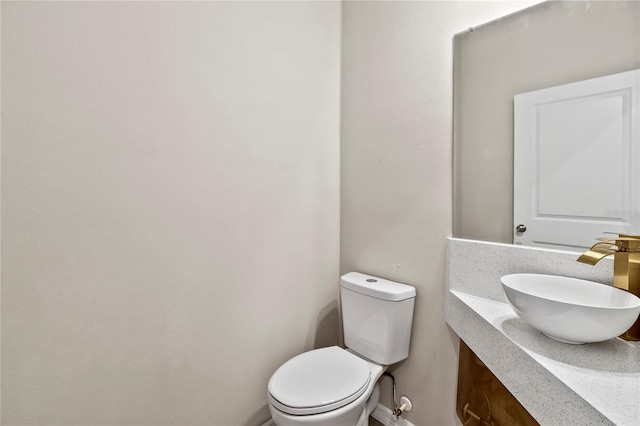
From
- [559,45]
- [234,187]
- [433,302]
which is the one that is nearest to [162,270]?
[234,187]

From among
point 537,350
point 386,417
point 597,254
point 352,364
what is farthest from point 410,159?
point 386,417

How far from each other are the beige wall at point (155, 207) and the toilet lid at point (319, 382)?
8.3 inches

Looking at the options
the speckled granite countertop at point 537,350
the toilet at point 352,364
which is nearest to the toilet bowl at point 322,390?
the toilet at point 352,364

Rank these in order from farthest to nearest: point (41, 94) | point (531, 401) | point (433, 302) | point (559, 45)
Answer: point (433, 302) → point (559, 45) → point (41, 94) → point (531, 401)

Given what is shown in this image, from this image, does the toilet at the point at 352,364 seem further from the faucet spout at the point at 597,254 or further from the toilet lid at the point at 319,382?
the faucet spout at the point at 597,254

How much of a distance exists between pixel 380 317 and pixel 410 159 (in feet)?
2.53

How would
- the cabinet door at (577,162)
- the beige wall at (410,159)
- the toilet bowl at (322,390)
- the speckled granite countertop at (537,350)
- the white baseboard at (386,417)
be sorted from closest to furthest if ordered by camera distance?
the speckled granite countertop at (537,350) < the cabinet door at (577,162) < the toilet bowl at (322,390) < the beige wall at (410,159) < the white baseboard at (386,417)

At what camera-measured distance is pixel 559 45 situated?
0.94m

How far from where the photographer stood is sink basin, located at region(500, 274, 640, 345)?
2.00ft

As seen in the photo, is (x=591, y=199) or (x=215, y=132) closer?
(x=591, y=199)

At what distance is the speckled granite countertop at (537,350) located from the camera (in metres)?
0.53

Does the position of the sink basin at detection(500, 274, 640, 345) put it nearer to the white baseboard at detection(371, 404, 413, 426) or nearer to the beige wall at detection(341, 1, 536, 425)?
the beige wall at detection(341, 1, 536, 425)

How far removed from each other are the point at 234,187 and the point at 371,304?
33.2 inches

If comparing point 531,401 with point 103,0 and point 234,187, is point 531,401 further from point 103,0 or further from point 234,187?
point 103,0
